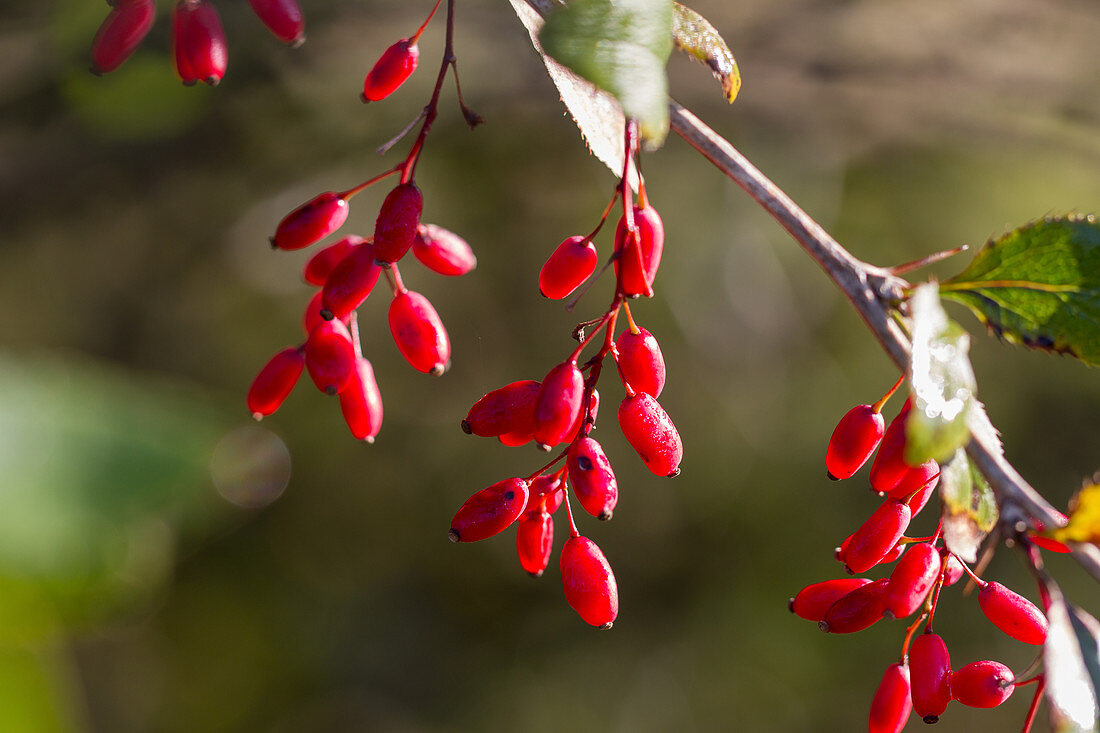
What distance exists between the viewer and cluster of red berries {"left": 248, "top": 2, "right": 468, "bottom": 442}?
A: 505 millimetres

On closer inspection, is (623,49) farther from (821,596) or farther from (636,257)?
(821,596)

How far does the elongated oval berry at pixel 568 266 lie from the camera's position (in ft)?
1.66

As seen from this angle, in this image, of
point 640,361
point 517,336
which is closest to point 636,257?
point 640,361

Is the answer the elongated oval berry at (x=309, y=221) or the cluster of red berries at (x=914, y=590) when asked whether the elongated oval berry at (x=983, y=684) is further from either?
the elongated oval berry at (x=309, y=221)

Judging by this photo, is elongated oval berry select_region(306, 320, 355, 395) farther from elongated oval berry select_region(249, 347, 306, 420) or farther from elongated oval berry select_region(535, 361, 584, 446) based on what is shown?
elongated oval berry select_region(535, 361, 584, 446)

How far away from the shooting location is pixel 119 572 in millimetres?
489

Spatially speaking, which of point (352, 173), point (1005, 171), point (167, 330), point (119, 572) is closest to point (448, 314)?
point (352, 173)

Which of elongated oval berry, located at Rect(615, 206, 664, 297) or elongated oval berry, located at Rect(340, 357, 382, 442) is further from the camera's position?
elongated oval berry, located at Rect(340, 357, 382, 442)

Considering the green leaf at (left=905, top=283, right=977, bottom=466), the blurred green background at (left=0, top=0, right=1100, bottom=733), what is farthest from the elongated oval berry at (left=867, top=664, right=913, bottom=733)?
the blurred green background at (left=0, top=0, right=1100, bottom=733)

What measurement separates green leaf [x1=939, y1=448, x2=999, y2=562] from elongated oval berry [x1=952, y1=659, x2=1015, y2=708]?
131mm

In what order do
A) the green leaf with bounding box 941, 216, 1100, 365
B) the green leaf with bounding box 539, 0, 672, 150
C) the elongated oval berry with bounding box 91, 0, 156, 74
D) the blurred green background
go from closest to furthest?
the green leaf with bounding box 539, 0, 672, 150 → the green leaf with bounding box 941, 216, 1100, 365 → the elongated oval berry with bounding box 91, 0, 156, 74 → the blurred green background

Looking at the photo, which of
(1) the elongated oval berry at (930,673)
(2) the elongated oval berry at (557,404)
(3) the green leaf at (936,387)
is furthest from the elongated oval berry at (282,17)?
(1) the elongated oval berry at (930,673)

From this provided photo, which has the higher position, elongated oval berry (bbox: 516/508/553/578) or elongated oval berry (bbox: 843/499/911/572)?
elongated oval berry (bbox: 843/499/911/572)

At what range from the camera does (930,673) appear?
47 centimetres
